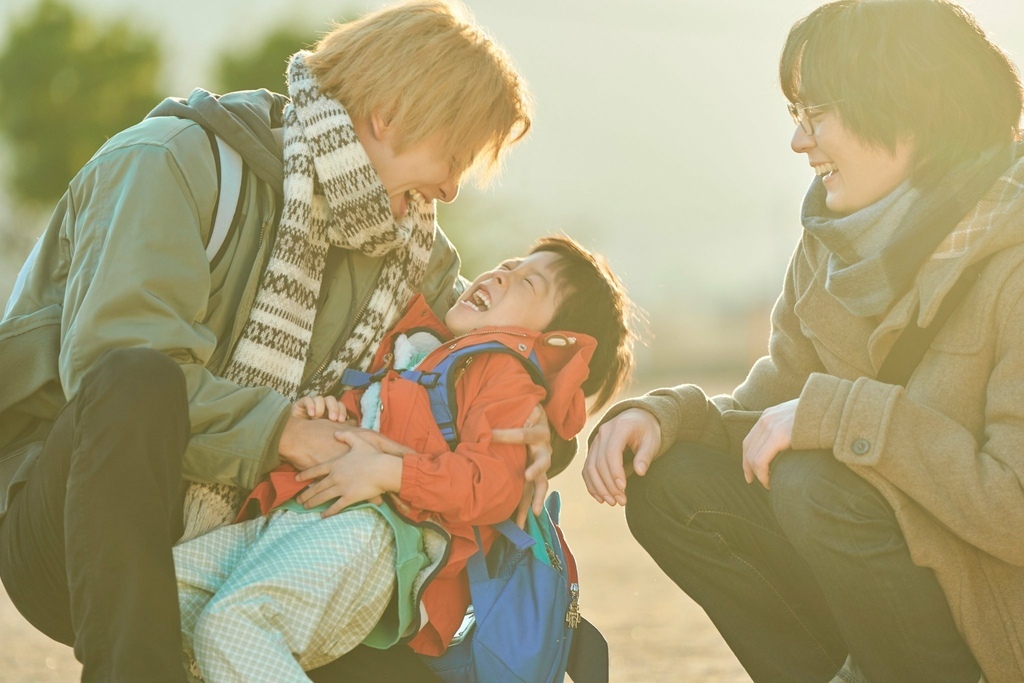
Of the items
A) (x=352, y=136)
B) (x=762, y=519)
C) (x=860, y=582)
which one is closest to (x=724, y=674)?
(x=762, y=519)

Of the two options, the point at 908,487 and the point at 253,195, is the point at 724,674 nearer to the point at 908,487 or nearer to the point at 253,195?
the point at 908,487

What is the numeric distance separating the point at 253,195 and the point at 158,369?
0.63m

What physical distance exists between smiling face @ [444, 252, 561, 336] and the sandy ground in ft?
4.72

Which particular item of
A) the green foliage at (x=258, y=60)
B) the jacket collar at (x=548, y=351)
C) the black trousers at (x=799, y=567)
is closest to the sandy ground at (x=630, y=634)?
the black trousers at (x=799, y=567)

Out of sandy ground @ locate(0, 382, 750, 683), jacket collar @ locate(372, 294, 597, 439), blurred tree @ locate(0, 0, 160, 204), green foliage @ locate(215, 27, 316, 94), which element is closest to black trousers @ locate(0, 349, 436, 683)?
jacket collar @ locate(372, 294, 597, 439)

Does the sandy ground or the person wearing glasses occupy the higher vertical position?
the person wearing glasses

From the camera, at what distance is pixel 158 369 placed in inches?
88.1

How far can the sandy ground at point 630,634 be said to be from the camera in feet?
13.3

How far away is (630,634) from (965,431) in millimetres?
2541

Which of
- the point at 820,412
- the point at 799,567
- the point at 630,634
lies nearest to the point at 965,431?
the point at 820,412

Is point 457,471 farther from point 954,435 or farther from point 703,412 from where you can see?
point 954,435

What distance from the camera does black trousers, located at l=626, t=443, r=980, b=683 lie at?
2.55m

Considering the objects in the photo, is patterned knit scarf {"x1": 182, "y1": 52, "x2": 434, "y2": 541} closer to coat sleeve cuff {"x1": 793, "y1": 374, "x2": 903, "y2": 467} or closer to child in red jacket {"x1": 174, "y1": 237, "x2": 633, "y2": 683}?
child in red jacket {"x1": 174, "y1": 237, "x2": 633, "y2": 683}

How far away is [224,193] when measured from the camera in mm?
2680
